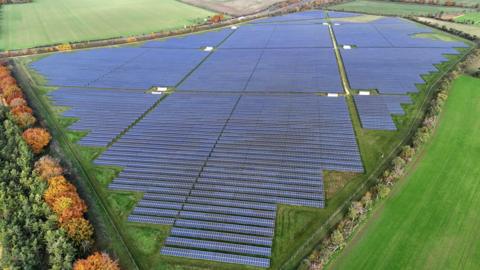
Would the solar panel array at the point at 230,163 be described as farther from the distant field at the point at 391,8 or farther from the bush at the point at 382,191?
the distant field at the point at 391,8

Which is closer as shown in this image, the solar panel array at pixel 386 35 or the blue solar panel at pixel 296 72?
the blue solar panel at pixel 296 72

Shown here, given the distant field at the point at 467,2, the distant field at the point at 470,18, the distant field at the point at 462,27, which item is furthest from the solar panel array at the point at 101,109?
the distant field at the point at 467,2

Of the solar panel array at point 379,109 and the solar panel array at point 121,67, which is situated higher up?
the solar panel array at point 121,67

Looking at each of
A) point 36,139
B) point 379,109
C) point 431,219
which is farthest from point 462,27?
point 36,139

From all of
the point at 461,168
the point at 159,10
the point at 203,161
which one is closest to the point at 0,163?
the point at 203,161

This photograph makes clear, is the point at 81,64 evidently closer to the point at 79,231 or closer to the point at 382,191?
the point at 79,231

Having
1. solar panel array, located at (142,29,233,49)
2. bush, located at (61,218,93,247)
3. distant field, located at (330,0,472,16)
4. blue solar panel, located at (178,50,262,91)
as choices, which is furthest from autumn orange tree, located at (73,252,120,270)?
distant field, located at (330,0,472,16)

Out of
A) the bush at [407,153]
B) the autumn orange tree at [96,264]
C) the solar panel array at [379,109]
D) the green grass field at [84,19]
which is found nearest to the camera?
the autumn orange tree at [96,264]
